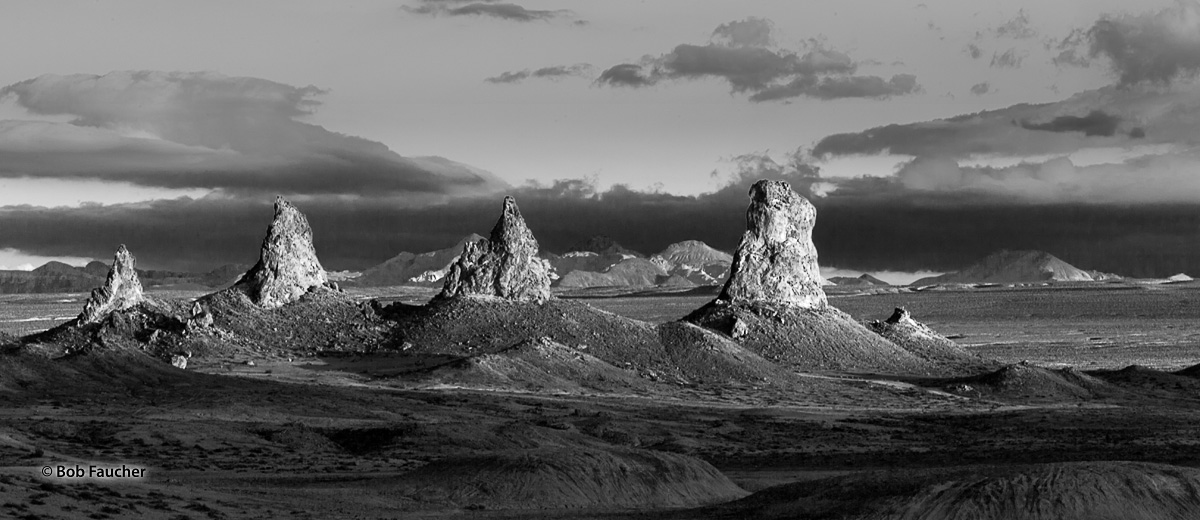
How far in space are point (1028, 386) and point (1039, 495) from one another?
219 ft

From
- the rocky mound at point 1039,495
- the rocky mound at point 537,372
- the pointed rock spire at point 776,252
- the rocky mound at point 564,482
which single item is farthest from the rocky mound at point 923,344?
the rocky mound at point 1039,495

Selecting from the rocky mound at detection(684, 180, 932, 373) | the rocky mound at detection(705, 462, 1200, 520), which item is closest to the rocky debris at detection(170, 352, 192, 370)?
the rocky mound at detection(684, 180, 932, 373)

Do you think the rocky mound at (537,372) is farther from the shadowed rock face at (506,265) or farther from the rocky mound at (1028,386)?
the rocky mound at (1028,386)

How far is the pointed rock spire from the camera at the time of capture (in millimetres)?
109250

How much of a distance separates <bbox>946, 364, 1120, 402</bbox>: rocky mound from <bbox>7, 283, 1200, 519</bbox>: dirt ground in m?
0.18

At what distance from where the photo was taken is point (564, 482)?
148ft

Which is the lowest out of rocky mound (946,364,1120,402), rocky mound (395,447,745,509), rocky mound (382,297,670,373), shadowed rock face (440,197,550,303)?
rocky mound (946,364,1120,402)

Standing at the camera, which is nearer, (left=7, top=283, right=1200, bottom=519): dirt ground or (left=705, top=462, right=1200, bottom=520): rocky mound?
(left=705, top=462, right=1200, bottom=520): rocky mound

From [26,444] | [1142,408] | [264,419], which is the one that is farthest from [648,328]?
[26,444]

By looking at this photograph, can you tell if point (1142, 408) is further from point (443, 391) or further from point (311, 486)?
point (311, 486)

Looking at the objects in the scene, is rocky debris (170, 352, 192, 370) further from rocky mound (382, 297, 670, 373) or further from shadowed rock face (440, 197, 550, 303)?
shadowed rock face (440, 197, 550, 303)

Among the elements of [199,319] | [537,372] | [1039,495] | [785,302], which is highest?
[785,302]

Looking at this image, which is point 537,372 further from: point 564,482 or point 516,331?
point 564,482

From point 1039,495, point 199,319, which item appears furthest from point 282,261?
point 1039,495
